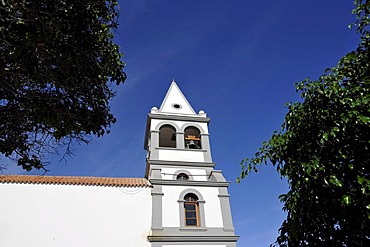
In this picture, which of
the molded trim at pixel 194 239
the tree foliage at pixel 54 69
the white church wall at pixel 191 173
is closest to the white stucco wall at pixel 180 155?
the white church wall at pixel 191 173

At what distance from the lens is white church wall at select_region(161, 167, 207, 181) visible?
1571 cm

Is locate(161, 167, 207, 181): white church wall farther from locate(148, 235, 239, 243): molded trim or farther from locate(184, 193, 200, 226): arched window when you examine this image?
locate(148, 235, 239, 243): molded trim

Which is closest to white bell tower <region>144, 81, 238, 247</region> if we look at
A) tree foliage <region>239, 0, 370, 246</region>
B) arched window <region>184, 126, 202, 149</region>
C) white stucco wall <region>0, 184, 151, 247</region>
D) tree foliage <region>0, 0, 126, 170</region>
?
arched window <region>184, 126, 202, 149</region>

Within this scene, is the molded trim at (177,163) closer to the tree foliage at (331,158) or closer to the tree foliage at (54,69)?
the tree foliage at (54,69)

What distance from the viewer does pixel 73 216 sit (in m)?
13.4

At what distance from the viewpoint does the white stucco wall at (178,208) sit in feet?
46.1

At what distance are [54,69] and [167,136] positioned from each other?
14.2 m

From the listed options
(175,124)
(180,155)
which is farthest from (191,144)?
(175,124)

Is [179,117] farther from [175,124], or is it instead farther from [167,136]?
[167,136]

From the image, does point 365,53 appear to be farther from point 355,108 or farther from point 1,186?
point 1,186

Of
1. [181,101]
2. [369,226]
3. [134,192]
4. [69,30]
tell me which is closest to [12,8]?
[69,30]

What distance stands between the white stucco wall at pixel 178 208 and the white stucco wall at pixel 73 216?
2.84 feet

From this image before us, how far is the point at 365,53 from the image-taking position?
3.91 m

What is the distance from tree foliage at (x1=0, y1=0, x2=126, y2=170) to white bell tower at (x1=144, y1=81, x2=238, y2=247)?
346 inches
